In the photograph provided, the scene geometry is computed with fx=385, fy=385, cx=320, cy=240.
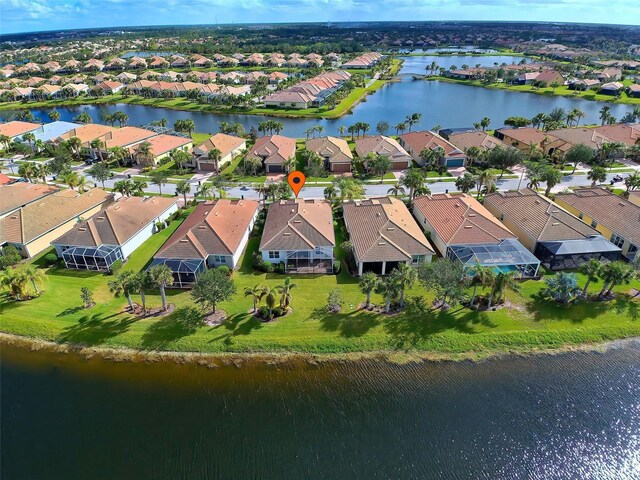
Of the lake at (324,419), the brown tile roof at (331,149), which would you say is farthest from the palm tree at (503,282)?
the brown tile roof at (331,149)

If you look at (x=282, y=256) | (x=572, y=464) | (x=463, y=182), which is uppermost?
(x=463, y=182)

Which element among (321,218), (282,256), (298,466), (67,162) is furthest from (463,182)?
(67,162)

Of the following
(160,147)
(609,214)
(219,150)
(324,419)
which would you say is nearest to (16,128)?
(160,147)

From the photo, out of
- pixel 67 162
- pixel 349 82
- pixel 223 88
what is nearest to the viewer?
pixel 67 162

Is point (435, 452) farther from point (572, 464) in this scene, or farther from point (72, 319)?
point (72, 319)

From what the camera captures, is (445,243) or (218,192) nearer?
(445,243)

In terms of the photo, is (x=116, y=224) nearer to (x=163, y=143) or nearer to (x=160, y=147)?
(x=160, y=147)
